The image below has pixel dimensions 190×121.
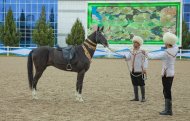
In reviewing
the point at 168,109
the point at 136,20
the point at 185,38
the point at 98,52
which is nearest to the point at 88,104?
the point at 168,109

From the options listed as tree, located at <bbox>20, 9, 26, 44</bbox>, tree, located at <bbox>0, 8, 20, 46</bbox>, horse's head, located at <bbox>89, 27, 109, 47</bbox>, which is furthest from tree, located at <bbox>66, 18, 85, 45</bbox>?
horse's head, located at <bbox>89, 27, 109, 47</bbox>

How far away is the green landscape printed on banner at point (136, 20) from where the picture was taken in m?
43.3

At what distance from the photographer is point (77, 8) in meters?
55.2

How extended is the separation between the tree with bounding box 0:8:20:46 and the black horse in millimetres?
39493

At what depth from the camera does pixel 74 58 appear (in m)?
10.7

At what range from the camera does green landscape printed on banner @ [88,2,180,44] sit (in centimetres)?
4331

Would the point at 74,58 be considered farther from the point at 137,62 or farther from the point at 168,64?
the point at 168,64

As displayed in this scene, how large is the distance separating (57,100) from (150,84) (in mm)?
5604

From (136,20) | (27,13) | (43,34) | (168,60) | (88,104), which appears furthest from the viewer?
(27,13)

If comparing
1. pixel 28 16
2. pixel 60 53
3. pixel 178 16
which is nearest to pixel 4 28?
pixel 28 16

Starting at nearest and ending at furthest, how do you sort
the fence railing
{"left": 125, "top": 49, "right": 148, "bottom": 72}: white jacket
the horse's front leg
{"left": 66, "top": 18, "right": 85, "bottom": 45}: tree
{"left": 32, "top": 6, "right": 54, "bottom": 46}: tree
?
the horse's front leg
{"left": 125, "top": 49, "right": 148, "bottom": 72}: white jacket
the fence railing
{"left": 66, "top": 18, "right": 85, "bottom": 45}: tree
{"left": 32, "top": 6, "right": 54, "bottom": 46}: tree

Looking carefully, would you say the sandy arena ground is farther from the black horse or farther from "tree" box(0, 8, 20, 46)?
"tree" box(0, 8, 20, 46)

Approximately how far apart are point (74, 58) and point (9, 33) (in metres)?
40.3

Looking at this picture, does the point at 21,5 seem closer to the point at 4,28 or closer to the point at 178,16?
the point at 4,28
